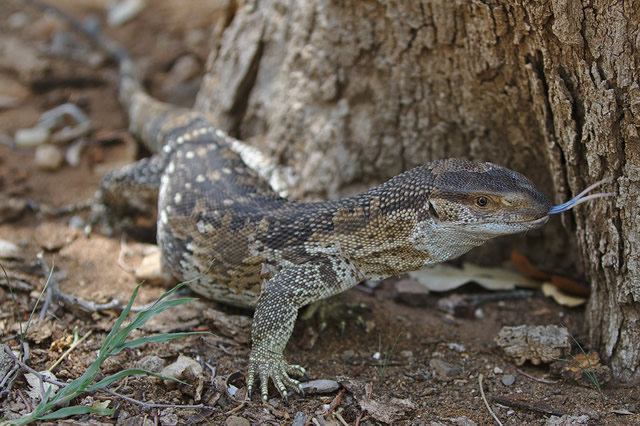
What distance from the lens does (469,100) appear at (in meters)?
5.58

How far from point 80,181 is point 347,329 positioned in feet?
14.4

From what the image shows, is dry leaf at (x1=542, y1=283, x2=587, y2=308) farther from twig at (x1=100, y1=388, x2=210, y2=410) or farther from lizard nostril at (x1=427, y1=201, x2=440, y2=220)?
twig at (x1=100, y1=388, x2=210, y2=410)

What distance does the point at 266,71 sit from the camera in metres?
7.24

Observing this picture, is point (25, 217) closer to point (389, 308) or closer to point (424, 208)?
point (389, 308)

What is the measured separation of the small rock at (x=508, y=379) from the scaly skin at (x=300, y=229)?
3.47 ft

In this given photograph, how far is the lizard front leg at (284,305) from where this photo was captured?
4516 millimetres

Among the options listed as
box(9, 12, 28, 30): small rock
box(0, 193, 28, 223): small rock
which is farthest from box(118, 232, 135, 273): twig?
box(9, 12, 28, 30): small rock

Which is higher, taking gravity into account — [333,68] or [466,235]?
[333,68]

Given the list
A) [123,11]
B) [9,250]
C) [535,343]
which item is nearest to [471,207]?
[535,343]

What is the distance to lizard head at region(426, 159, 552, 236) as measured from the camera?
14.3 feet

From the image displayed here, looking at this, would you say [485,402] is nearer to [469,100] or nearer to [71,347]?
[469,100]

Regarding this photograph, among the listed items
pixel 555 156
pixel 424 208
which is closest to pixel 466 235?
pixel 424 208

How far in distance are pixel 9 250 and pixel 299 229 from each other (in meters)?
3.03

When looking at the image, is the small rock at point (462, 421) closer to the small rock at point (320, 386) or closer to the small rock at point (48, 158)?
the small rock at point (320, 386)
